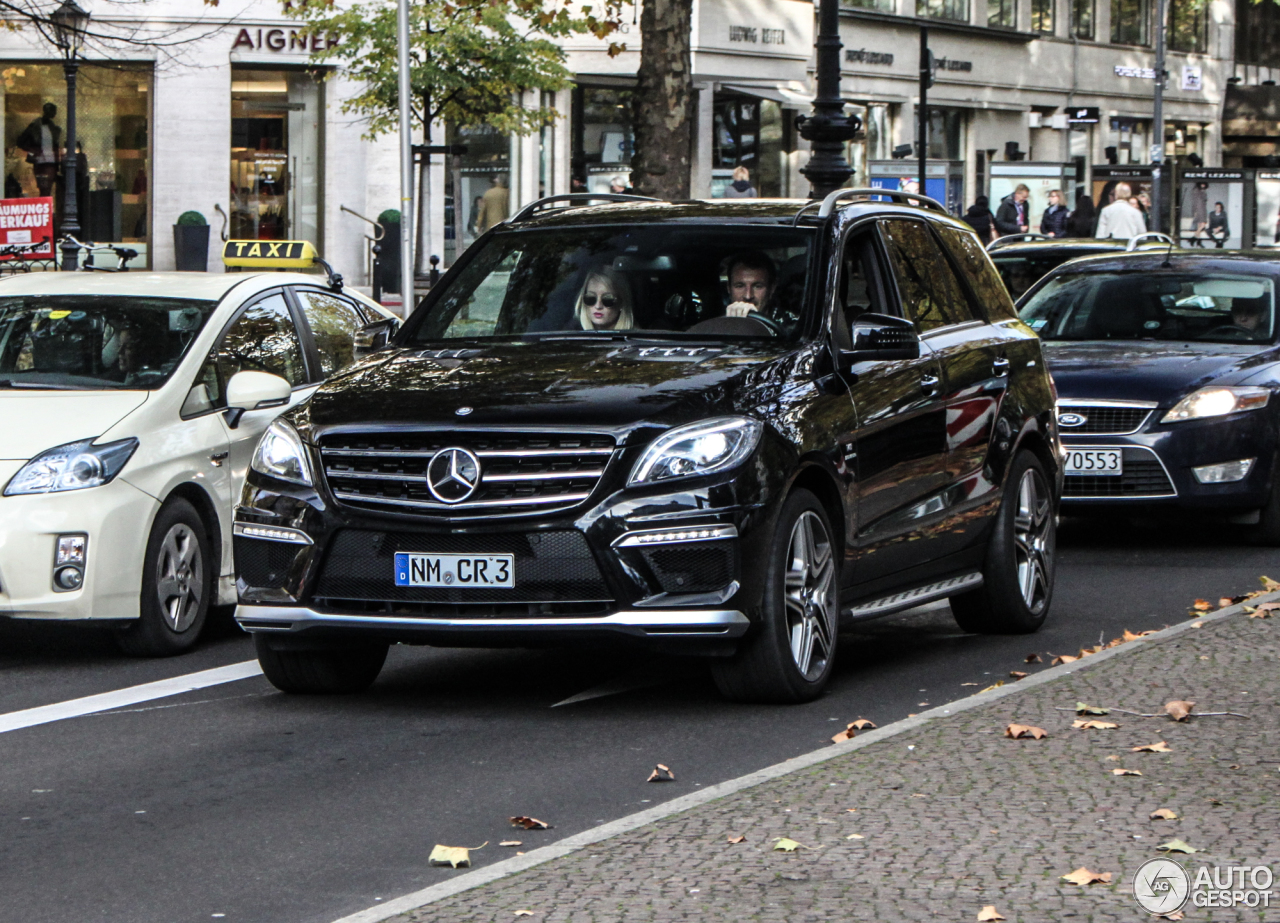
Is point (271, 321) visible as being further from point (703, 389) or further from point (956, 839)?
point (956, 839)

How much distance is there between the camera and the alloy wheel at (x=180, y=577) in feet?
30.2

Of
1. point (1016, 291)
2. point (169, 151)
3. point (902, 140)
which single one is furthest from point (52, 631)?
point (902, 140)

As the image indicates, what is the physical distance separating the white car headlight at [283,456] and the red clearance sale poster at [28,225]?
731 inches

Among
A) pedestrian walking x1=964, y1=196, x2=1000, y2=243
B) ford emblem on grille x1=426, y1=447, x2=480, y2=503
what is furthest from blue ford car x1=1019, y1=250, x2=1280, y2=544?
pedestrian walking x1=964, y1=196, x2=1000, y2=243

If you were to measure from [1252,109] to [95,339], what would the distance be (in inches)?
2186

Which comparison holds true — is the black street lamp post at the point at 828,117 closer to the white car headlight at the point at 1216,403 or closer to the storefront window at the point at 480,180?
the white car headlight at the point at 1216,403

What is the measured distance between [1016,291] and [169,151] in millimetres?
18944

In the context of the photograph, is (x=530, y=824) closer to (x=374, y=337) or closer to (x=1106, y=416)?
(x=374, y=337)

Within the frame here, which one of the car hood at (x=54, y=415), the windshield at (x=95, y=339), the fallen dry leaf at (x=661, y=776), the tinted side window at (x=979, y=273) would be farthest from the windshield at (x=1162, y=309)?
the fallen dry leaf at (x=661, y=776)

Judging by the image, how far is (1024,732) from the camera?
684 cm

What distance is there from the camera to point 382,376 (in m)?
8.09

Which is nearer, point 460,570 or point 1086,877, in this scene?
point 1086,877

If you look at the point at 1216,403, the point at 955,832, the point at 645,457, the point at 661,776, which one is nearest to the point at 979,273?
the point at 1216,403

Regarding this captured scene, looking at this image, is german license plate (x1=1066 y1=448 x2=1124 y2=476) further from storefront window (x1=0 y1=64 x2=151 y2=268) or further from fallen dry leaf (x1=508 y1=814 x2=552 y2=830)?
storefront window (x1=0 y1=64 x2=151 y2=268)
